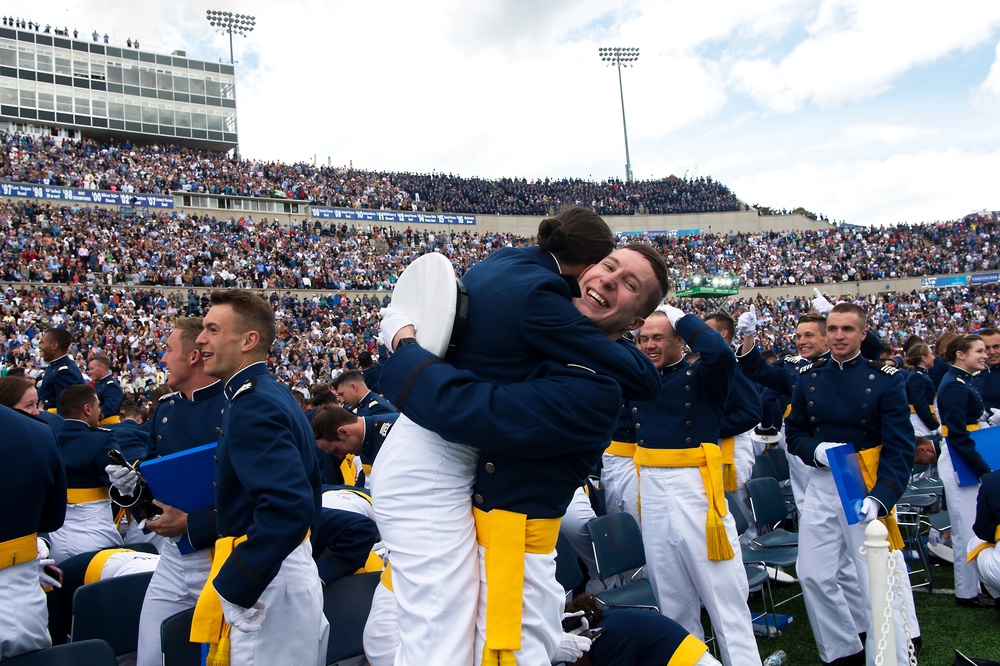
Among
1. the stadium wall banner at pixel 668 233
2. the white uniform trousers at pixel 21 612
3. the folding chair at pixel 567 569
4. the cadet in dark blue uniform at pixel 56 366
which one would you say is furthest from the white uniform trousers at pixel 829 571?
the stadium wall banner at pixel 668 233

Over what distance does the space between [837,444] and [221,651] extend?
4.04 m

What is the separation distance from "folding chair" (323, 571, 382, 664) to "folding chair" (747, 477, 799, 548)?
3.98 meters

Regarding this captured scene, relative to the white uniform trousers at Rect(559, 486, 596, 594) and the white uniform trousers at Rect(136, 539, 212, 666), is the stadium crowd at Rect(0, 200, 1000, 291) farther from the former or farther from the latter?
the white uniform trousers at Rect(136, 539, 212, 666)

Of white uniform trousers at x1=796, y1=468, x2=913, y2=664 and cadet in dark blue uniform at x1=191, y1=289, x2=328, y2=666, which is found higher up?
cadet in dark blue uniform at x1=191, y1=289, x2=328, y2=666

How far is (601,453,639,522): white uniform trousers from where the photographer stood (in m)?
6.94

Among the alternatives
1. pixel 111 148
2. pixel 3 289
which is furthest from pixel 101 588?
pixel 111 148

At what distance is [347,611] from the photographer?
411cm

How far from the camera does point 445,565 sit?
2145mm

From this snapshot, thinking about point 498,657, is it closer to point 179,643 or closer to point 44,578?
point 179,643

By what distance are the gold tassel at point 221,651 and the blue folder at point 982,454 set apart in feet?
17.2

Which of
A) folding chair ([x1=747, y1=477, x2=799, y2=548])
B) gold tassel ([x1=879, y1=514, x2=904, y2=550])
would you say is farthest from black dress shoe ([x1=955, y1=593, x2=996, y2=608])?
gold tassel ([x1=879, y1=514, x2=904, y2=550])

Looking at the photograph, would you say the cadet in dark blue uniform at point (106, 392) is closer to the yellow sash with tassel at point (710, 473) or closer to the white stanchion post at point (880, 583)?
the yellow sash with tassel at point (710, 473)

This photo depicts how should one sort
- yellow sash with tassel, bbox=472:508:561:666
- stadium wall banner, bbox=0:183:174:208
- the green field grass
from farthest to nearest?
stadium wall banner, bbox=0:183:174:208, the green field grass, yellow sash with tassel, bbox=472:508:561:666

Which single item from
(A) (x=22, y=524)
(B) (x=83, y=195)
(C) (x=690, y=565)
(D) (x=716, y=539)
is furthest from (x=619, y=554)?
(B) (x=83, y=195)
